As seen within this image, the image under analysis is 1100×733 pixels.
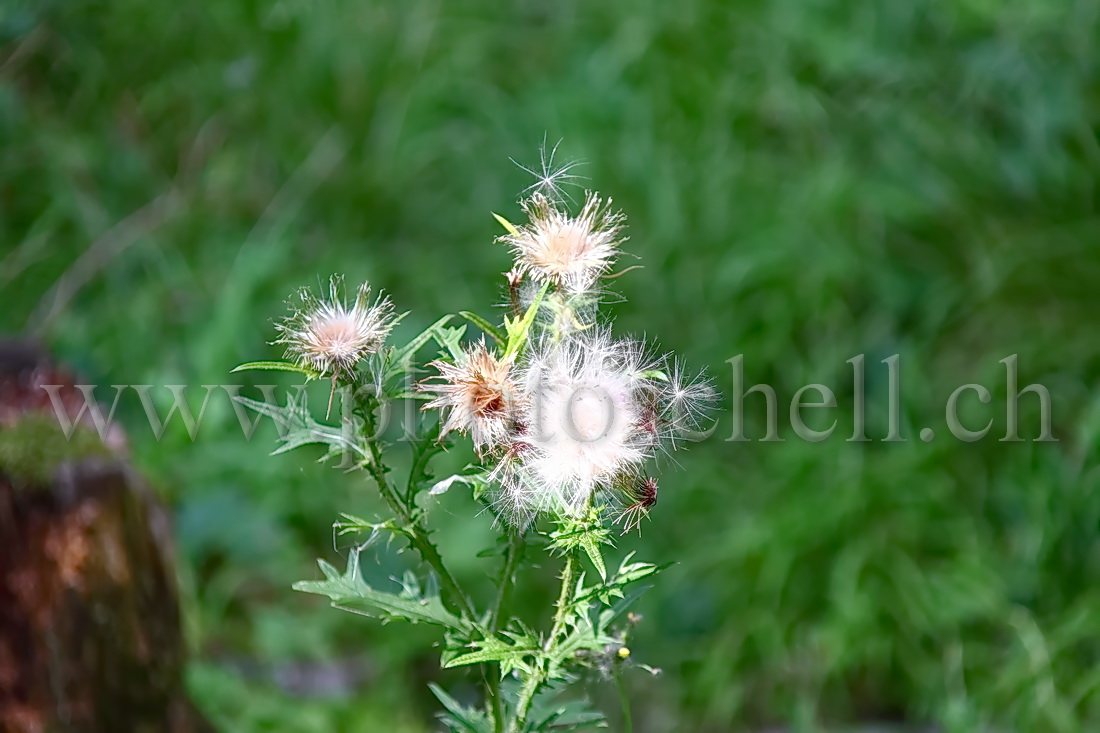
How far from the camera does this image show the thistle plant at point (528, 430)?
73 centimetres

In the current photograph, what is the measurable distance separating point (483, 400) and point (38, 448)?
0.96 m

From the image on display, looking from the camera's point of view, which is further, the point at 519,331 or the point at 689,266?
the point at 689,266

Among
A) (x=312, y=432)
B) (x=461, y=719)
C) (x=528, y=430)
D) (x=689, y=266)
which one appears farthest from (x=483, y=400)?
(x=689, y=266)

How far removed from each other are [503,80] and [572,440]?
7.32ft

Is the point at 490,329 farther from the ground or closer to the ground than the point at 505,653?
farther from the ground

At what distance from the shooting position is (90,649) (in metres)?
1.42

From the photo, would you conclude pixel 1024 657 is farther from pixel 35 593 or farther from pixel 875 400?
pixel 35 593

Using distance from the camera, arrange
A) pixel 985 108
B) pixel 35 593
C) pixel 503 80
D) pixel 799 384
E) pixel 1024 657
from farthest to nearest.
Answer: pixel 503 80 < pixel 985 108 < pixel 799 384 < pixel 1024 657 < pixel 35 593

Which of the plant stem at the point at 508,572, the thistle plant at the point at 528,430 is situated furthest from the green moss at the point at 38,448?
the plant stem at the point at 508,572

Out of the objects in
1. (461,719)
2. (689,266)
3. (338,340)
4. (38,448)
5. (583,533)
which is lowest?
(461,719)

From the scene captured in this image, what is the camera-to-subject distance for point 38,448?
143 centimetres

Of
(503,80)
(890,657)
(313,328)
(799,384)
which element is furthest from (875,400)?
(313,328)

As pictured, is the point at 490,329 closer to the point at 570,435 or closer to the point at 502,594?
the point at 570,435

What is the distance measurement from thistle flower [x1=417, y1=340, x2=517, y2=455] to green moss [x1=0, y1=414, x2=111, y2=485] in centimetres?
91
